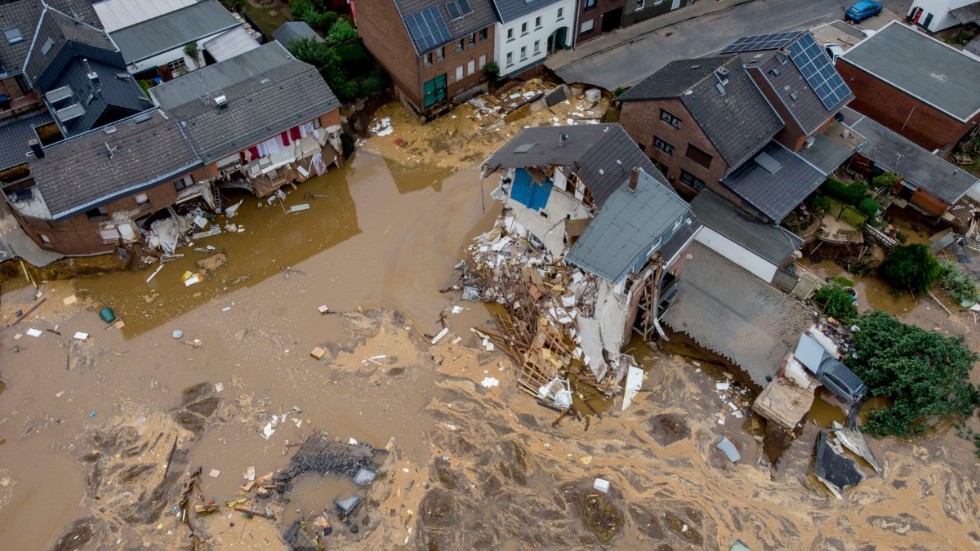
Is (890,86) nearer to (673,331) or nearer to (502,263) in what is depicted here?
(673,331)

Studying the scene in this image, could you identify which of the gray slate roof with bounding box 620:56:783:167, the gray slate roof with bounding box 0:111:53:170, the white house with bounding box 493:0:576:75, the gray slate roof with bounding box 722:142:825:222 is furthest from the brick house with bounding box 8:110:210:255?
the gray slate roof with bounding box 722:142:825:222

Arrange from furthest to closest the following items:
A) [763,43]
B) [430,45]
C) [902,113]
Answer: [902,113] → [430,45] → [763,43]

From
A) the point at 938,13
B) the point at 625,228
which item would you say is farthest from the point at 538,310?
the point at 938,13

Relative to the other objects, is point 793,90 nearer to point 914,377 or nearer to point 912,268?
point 912,268

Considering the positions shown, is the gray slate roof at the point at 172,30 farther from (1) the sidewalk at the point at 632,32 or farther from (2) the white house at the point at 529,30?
(1) the sidewalk at the point at 632,32

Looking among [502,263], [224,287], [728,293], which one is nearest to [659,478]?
[728,293]

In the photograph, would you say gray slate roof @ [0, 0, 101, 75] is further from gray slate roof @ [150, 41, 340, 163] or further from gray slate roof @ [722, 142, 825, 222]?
gray slate roof @ [722, 142, 825, 222]

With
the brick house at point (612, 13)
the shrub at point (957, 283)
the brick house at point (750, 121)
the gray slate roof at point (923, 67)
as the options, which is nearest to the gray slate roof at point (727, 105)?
the brick house at point (750, 121)
